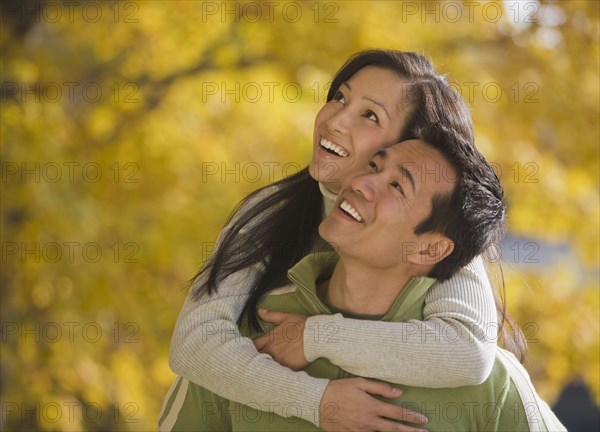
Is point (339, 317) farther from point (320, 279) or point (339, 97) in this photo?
point (339, 97)

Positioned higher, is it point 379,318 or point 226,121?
point 379,318

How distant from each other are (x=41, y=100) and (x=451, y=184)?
6.08 feet

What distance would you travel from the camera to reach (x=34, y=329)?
9.84 feet

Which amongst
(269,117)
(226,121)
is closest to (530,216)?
(269,117)

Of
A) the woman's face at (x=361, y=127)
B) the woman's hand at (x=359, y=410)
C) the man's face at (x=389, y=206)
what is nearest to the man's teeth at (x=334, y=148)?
the woman's face at (x=361, y=127)

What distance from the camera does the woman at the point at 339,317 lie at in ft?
4.93

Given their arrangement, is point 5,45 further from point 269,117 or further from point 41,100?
point 269,117

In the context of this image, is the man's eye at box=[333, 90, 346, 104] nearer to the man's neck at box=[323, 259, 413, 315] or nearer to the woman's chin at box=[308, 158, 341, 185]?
the woman's chin at box=[308, 158, 341, 185]

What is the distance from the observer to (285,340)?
1.60 m

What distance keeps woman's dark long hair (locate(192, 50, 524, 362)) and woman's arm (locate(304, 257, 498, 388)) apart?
0.78 ft

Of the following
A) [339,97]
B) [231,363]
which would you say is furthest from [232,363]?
[339,97]

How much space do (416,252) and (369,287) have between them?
10 centimetres

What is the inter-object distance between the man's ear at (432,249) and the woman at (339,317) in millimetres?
57

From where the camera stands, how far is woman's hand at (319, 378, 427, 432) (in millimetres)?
1494
